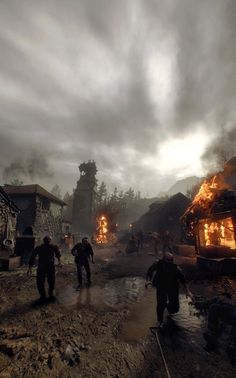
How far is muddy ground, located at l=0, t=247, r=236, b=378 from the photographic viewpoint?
3.78 meters

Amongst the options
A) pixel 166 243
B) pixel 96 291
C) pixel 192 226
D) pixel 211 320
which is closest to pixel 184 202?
pixel 166 243

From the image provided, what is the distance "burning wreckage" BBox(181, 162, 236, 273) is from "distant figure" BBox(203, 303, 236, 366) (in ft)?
23.1

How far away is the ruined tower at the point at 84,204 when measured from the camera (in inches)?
2136

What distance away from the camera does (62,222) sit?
35.5 m

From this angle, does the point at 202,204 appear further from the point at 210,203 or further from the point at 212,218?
the point at 212,218

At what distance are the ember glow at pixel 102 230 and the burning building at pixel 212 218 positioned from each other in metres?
20.0

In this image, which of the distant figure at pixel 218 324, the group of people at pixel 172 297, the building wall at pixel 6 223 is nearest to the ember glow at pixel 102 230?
the building wall at pixel 6 223

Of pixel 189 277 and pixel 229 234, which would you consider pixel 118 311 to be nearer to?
pixel 189 277

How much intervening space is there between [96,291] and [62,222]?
1110 inches

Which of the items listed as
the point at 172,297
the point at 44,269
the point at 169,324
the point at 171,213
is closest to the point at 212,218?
the point at 172,297

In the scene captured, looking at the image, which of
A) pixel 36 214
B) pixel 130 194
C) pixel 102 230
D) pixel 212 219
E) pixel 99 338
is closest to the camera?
pixel 99 338

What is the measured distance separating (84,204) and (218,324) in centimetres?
5236

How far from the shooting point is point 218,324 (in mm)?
4562

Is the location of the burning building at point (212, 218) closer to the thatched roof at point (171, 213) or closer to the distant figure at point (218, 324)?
the distant figure at point (218, 324)
